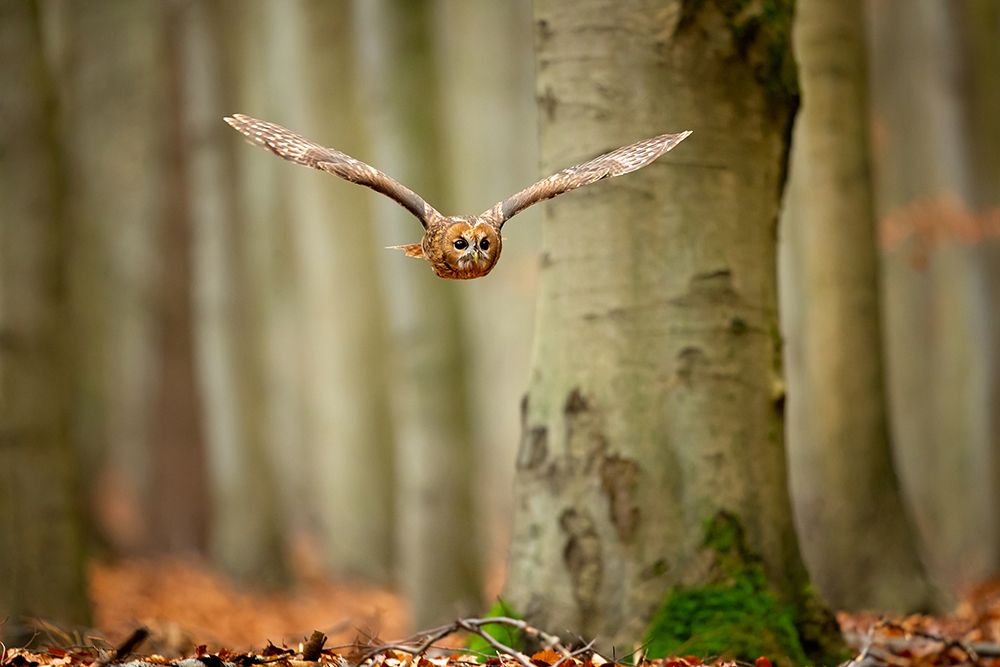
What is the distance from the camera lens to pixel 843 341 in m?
7.14

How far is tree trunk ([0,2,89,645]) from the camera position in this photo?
6055 millimetres

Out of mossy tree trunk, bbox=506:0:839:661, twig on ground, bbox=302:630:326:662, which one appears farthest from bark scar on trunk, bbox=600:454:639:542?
twig on ground, bbox=302:630:326:662

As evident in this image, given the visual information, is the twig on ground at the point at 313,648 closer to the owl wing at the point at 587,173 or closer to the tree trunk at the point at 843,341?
the owl wing at the point at 587,173

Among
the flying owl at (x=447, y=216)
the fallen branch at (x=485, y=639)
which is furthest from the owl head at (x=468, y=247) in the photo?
the fallen branch at (x=485, y=639)

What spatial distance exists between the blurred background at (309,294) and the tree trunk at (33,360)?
0.02 metres

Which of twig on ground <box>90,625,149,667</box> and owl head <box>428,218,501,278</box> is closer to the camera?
owl head <box>428,218,501,278</box>

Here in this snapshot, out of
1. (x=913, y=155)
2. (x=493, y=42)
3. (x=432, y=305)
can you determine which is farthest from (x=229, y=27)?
(x=913, y=155)

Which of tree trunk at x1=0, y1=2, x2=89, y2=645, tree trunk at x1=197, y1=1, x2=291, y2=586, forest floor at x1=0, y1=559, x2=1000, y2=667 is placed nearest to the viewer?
forest floor at x1=0, y1=559, x2=1000, y2=667

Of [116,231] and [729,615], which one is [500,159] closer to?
[116,231]

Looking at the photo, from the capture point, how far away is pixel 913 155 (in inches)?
671

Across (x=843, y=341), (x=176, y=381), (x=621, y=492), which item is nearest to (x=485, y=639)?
(x=621, y=492)

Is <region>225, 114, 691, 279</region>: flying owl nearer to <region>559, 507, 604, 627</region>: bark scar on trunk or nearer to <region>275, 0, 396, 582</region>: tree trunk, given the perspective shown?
<region>559, 507, 604, 627</region>: bark scar on trunk

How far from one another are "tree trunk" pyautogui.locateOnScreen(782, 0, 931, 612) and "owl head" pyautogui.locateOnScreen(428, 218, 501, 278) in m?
4.58

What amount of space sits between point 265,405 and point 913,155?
10.5 metres
